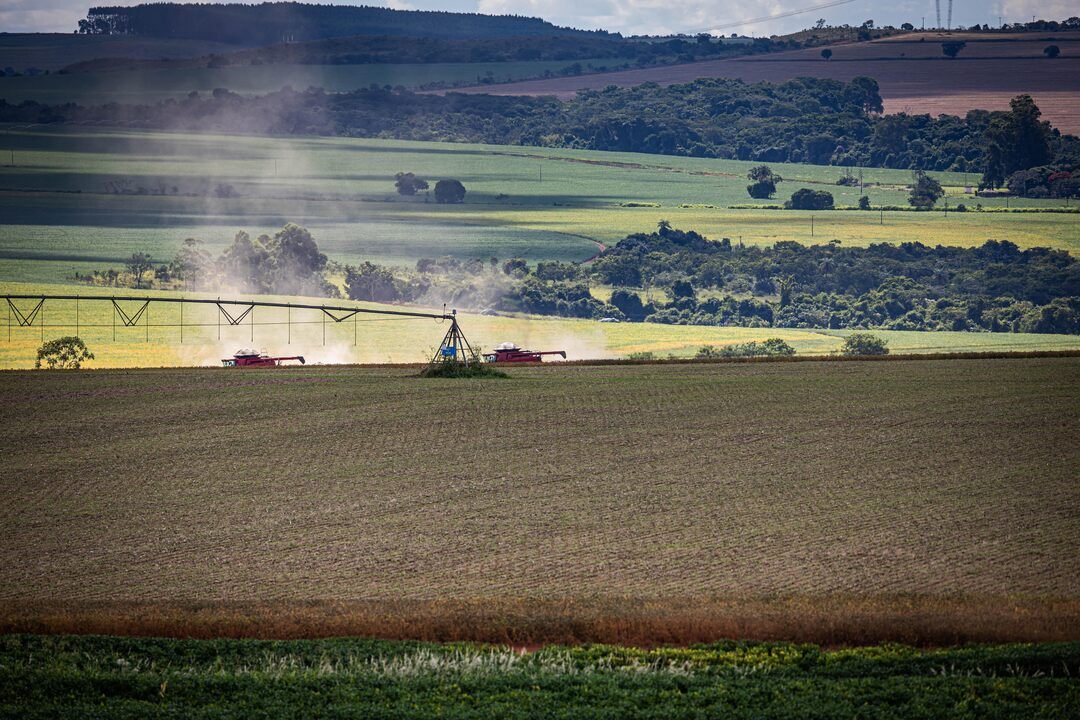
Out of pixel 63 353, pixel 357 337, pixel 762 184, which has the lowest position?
pixel 357 337

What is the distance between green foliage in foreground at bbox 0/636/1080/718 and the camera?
17047 millimetres

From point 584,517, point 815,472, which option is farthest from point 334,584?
point 815,472

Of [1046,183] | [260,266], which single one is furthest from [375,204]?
[1046,183]

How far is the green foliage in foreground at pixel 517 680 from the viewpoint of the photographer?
→ 17047 mm

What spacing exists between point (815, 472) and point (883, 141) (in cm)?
17351

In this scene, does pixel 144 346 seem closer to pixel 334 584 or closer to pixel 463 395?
pixel 463 395

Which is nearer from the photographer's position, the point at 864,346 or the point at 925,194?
the point at 864,346

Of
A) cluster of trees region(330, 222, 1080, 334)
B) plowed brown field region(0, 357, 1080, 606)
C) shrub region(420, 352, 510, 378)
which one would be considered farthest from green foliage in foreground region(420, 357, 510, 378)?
cluster of trees region(330, 222, 1080, 334)

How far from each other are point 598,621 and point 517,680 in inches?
100

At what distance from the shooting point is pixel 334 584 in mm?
23625

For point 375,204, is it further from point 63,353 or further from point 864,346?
point 63,353

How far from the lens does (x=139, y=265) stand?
12212 centimetres

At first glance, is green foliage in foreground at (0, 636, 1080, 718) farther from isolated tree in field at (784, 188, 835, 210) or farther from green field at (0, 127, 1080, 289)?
isolated tree in field at (784, 188, 835, 210)

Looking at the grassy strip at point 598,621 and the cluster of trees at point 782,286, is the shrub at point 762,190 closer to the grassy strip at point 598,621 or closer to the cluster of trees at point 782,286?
the cluster of trees at point 782,286
